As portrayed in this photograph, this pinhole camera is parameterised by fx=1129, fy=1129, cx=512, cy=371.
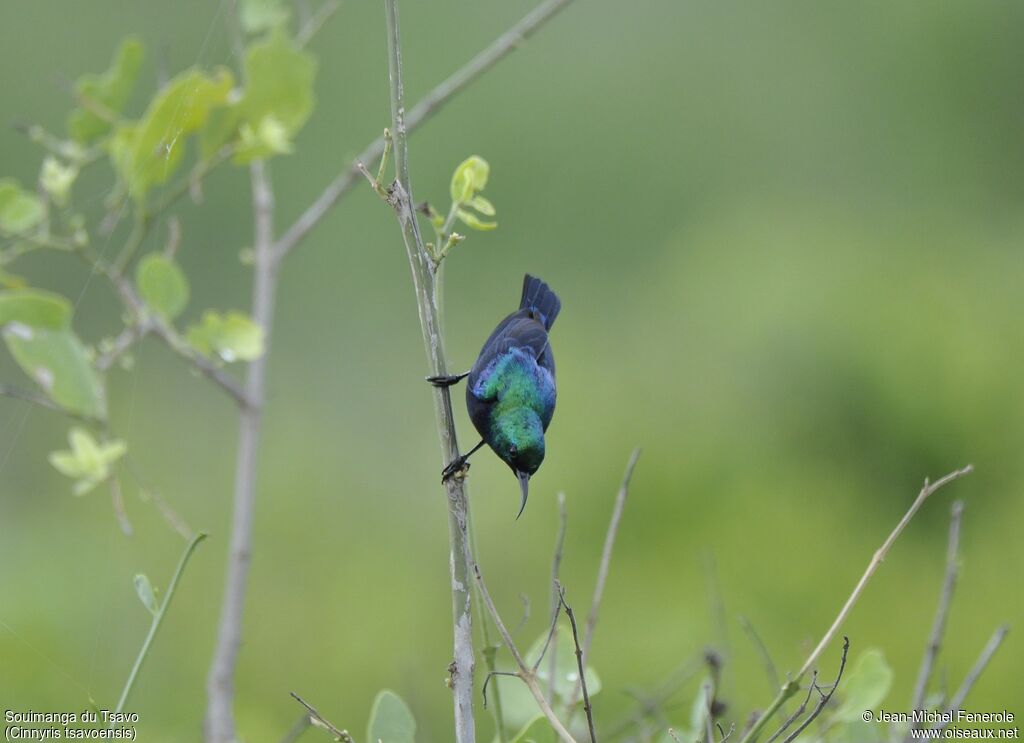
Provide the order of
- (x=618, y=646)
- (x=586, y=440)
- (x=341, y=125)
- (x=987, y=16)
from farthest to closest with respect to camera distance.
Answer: (x=341, y=125)
(x=987, y=16)
(x=586, y=440)
(x=618, y=646)

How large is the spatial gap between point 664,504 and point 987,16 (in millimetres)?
3422

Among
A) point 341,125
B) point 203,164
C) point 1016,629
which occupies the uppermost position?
point 341,125

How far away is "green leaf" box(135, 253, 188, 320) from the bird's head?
1.52 feet

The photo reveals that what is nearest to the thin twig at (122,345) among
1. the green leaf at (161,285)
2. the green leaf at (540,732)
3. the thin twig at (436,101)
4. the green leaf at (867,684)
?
the green leaf at (161,285)

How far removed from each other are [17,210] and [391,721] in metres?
0.67

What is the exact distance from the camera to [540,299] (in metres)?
1.66

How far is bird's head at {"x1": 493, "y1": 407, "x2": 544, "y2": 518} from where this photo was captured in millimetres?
1429

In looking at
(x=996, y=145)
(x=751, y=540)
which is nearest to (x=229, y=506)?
(x=751, y=540)

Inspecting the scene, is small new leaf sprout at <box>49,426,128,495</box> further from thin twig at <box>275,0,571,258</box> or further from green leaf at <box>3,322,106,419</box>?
thin twig at <box>275,0,571,258</box>

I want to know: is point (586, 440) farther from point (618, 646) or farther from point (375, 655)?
point (375, 655)

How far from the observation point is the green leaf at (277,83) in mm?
1195

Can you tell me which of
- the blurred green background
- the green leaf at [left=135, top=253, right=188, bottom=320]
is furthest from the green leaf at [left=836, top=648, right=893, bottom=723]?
the green leaf at [left=135, top=253, right=188, bottom=320]

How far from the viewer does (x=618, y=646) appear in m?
2.57

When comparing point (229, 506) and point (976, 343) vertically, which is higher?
point (229, 506)
